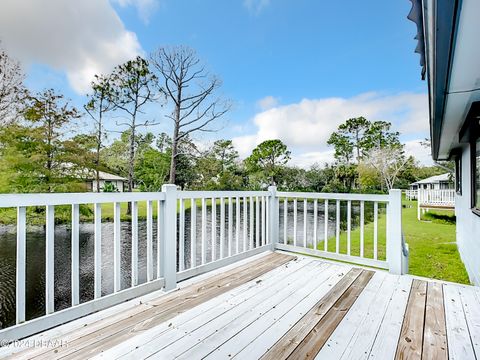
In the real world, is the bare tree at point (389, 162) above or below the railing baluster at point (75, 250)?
above

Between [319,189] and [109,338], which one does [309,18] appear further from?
[319,189]

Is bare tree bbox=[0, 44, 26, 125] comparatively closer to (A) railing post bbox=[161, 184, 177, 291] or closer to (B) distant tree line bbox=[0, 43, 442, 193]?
(B) distant tree line bbox=[0, 43, 442, 193]

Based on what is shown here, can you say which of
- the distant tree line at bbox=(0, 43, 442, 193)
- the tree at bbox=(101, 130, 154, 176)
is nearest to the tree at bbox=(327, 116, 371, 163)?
the distant tree line at bbox=(0, 43, 442, 193)

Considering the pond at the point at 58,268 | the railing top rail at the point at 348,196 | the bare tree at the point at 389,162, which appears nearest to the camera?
the railing top rail at the point at 348,196

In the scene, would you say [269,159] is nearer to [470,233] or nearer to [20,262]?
[470,233]

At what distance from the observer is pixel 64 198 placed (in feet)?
5.67

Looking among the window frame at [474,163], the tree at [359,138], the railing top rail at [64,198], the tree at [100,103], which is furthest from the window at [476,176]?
the tree at [359,138]

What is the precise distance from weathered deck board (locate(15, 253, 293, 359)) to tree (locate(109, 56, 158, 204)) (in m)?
12.8

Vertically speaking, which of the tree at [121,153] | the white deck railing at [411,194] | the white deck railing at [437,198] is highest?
the tree at [121,153]

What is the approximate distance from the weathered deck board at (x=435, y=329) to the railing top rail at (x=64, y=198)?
2129 mm

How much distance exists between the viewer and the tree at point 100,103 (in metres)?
13.7

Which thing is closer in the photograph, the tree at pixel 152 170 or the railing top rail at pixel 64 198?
the railing top rail at pixel 64 198

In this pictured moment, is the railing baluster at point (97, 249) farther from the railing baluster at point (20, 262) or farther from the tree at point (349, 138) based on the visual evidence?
the tree at point (349, 138)

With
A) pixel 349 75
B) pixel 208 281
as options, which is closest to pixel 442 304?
pixel 208 281
